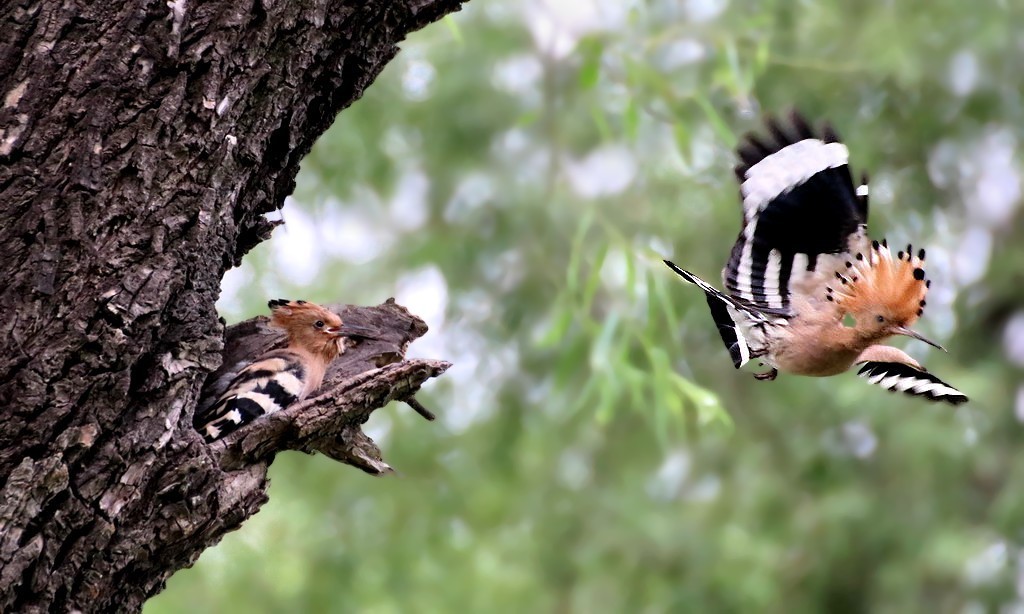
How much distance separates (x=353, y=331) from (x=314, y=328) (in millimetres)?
269

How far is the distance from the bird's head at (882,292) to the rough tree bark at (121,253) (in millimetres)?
974

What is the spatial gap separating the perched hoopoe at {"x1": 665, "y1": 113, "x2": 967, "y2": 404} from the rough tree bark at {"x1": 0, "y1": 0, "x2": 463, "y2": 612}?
0.77 metres

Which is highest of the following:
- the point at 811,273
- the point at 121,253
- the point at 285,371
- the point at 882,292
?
the point at 811,273

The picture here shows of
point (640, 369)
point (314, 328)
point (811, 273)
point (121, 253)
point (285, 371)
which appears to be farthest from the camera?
point (640, 369)

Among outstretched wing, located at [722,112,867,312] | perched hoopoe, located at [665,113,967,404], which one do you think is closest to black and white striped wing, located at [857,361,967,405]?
perched hoopoe, located at [665,113,967,404]

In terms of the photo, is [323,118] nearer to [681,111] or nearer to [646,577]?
[681,111]

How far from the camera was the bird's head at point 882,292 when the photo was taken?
2.14 m

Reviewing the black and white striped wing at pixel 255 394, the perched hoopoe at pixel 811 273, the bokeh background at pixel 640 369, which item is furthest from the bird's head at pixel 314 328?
the bokeh background at pixel 640 369

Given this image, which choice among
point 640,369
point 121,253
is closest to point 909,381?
point 121,253

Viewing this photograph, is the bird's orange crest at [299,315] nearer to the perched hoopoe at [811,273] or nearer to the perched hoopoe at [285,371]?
the perched hoopoe at [285,371]

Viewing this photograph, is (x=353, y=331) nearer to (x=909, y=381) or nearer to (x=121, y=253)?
(x=121, y=253)

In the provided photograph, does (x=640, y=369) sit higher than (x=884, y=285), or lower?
higher

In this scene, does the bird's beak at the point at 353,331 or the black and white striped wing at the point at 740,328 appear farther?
the bird's beak at the point at 353,331

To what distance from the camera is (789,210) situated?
223cm
